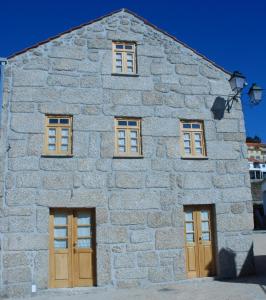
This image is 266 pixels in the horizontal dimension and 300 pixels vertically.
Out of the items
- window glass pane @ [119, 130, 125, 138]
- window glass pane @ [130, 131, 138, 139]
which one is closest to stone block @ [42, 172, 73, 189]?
window glass pane @ [119, 130, 125, 138]

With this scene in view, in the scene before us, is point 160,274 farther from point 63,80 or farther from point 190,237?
point 63,80

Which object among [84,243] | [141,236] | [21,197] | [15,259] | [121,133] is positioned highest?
[121,133]

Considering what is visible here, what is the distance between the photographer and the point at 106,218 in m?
10.3

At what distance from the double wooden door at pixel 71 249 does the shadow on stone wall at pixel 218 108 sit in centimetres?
483

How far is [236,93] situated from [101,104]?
411cm

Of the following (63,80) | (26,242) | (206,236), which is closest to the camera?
(26,242)

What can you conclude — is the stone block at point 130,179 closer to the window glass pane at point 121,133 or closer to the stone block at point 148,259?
the window glass pane at point 121,133

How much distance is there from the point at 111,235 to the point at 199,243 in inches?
101

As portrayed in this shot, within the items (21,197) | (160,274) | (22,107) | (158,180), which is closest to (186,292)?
(160,274)

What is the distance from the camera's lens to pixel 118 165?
1060 centimetres

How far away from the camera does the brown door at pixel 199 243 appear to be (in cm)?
1087

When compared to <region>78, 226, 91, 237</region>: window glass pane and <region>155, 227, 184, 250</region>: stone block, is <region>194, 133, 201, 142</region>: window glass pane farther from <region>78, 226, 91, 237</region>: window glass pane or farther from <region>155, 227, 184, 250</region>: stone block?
<region>78, 226, 91, 237</region>: window glass pane

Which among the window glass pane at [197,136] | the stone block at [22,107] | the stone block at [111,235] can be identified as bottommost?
the stone block at [111,235]

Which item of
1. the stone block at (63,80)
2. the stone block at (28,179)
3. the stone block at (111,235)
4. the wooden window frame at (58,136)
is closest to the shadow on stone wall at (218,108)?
the stone block at (63,80)
